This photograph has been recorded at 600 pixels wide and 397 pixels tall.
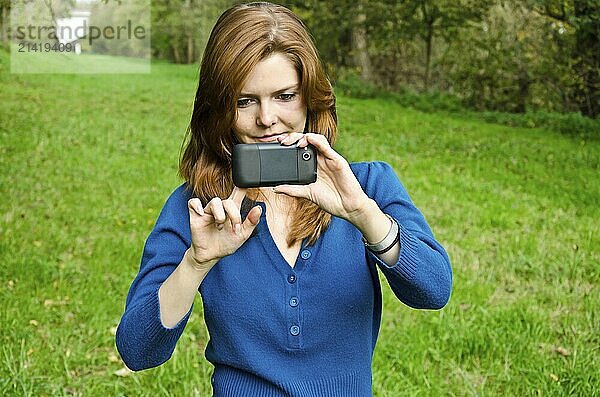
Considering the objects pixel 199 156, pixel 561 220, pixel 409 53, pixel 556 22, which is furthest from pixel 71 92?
pixel 199 156

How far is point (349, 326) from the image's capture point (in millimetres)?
1853

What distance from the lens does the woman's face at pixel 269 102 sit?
1.70m

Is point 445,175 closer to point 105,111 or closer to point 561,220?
point 561,220

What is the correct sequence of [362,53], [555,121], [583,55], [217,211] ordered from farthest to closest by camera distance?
[362,53]
[555,121]
[583,55]
[217,211]

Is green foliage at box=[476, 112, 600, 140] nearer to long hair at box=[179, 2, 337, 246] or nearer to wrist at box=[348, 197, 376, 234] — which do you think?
long hair at box=[179, 2, 337, 246]

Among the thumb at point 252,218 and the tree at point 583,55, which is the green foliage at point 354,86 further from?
the thumb at point 252,218

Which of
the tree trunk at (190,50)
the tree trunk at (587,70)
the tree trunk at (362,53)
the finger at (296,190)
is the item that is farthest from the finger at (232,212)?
the tree trunk at (190,50)

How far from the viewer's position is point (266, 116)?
1685 millimetres

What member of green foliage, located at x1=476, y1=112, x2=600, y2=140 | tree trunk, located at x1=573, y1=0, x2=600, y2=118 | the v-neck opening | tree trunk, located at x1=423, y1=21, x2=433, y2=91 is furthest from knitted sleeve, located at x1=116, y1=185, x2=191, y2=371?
tree trunk, located at x1=423, y1=21, x2=433, y2=91

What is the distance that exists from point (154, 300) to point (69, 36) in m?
15.3

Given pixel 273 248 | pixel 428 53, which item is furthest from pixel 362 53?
pixel 273 248

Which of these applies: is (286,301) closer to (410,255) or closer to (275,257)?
(275,257)

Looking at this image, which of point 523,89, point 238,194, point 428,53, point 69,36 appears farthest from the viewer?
point 428,53

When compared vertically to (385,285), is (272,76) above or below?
above
